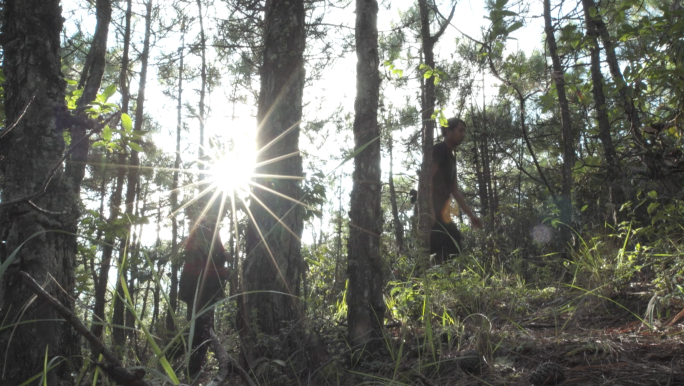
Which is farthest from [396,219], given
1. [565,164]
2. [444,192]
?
[444,192]

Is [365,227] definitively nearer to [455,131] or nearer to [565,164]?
[455,131]

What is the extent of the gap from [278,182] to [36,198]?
170cm

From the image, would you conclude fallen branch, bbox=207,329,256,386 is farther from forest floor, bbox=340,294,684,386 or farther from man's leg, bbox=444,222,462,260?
man's leg, bbox=444,222,462,260

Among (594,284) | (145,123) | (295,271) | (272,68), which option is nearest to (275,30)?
(272,68)

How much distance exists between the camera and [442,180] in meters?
5.04

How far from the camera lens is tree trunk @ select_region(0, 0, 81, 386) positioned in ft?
6.26

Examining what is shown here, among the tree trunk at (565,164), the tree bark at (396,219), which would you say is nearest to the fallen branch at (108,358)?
the tree bark at (396,219)

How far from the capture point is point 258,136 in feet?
11.9

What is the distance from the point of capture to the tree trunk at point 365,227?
2.66 metres

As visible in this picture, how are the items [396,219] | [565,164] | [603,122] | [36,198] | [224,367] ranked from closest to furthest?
[224,367] → [36,198] → [603,122] → [565,164] → [396,219]

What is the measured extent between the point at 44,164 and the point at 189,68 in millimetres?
12892

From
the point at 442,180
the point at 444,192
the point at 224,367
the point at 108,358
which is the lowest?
the point at 224,367

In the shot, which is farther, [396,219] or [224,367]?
[396,219]

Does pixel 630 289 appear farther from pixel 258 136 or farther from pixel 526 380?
pixel 258 136
